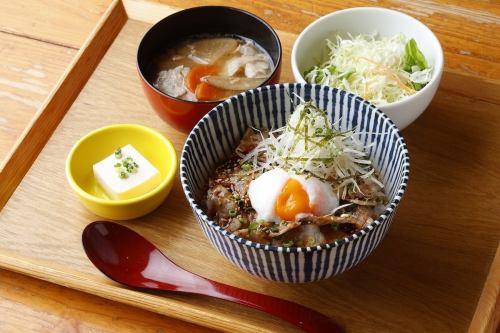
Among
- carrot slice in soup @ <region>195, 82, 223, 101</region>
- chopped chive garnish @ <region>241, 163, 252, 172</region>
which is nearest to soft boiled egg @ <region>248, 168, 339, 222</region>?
chopped chive garnish @ <region>241, 163, 252, 172</region>

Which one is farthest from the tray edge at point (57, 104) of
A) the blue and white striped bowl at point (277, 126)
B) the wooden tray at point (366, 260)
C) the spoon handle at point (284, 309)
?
the spoon handle at point (284, 309)

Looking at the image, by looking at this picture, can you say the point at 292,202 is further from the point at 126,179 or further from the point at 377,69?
the point at 377,69

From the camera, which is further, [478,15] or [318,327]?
[478,15]

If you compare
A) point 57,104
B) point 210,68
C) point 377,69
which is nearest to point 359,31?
point 377,69

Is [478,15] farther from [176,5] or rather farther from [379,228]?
[379,228]

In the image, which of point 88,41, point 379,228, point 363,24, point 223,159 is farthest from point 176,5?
point 379,228

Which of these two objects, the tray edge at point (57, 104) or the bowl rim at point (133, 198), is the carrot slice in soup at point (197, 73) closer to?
the bowl rim at point (133, 198)
